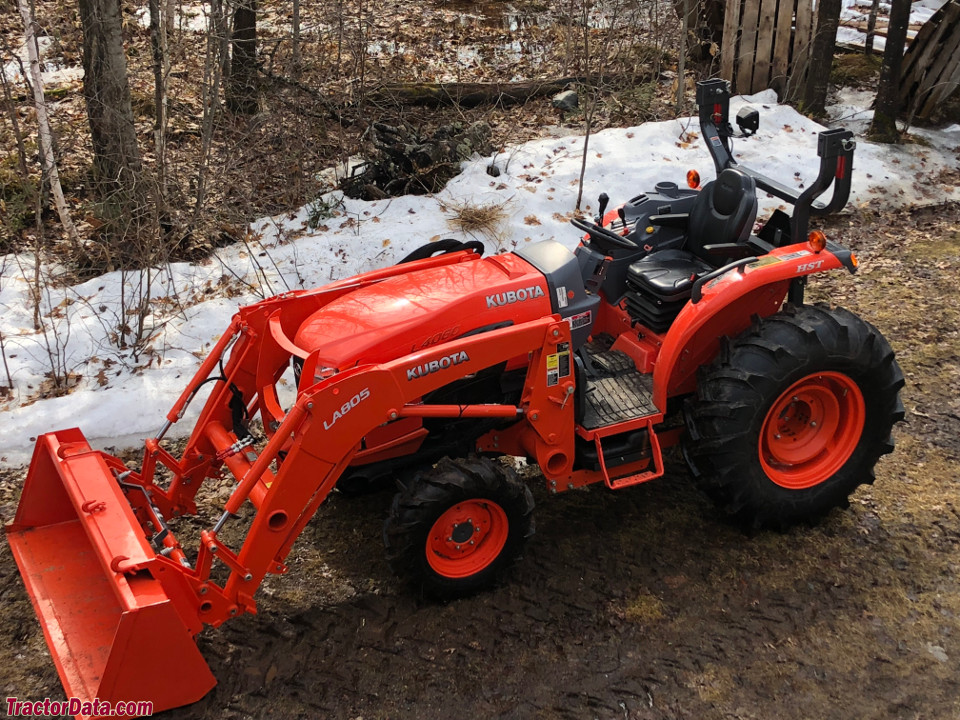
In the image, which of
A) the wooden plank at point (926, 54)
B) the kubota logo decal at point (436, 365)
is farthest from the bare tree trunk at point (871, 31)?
the kubota logo decal at point (436, 365)

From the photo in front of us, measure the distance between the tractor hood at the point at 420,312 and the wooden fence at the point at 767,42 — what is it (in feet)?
22.7

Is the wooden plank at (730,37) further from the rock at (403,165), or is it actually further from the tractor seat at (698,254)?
the tractor seat at (698,254)

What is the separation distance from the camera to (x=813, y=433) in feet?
14.5

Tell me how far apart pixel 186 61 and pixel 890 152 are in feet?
25.5

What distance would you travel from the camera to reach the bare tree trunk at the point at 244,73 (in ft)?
28.3

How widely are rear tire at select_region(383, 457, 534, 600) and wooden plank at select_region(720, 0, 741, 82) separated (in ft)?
25.2

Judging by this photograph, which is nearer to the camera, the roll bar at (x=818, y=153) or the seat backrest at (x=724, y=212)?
the roll bar at (x=818, y=153)

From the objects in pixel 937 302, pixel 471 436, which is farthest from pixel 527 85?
pixel 471 436

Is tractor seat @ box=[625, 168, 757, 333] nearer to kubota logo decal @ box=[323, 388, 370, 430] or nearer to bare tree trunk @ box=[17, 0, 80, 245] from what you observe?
kubota logo decal @ box=[323, 388, 370, 430]

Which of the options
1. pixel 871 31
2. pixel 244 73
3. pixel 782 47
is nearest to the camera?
pixel 244 73

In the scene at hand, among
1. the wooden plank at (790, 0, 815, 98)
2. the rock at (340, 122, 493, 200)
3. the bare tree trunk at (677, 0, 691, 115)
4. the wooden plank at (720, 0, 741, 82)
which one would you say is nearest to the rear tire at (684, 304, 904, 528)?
the rock at (340, 122, 493, 200)

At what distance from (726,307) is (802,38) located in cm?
675

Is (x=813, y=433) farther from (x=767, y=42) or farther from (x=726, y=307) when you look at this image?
(x=767, y=42)

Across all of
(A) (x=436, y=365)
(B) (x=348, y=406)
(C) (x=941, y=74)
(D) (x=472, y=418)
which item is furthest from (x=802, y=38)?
(B) (x=348, y=406)
